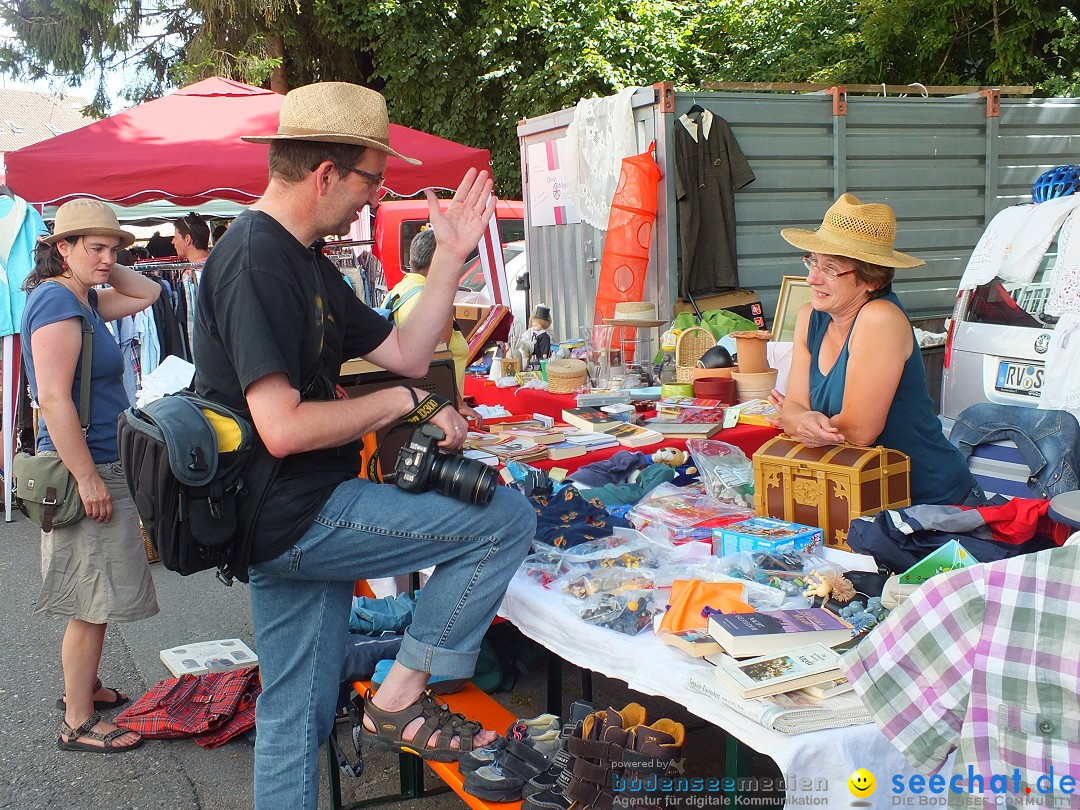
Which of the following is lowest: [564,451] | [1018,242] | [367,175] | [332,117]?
[564,451]

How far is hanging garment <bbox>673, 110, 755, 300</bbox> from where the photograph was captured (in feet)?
23.1

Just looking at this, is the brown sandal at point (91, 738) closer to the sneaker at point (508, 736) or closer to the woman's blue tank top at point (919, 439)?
the sneaker at point (508, 736)

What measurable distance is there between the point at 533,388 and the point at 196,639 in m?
2.31

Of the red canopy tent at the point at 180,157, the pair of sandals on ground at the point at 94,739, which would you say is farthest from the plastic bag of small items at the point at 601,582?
the red canopy tent at the point at 180,157

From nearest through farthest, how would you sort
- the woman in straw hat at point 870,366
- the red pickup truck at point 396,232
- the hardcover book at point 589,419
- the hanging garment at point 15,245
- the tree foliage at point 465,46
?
the woman in straw hat at point 870,366 < the hardcover book at point 589,419 < the hanging garment at point 15,245 < the red pickup truck at point 396,232 < the tree foliage at point 465,46

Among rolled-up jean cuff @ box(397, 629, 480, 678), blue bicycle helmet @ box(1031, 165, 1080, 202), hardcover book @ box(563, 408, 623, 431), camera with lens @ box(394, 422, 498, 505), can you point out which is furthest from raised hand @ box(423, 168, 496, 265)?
blue bicycle helmet @ box(1031, 165, 1080, 202)

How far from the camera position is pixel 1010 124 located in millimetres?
8359

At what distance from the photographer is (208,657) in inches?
173

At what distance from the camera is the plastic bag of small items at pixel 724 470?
353 cm

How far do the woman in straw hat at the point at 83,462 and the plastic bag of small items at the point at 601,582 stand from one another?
189 cm

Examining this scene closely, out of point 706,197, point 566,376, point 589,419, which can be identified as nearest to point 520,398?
point 566,376

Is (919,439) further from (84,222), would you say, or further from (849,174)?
(849,174)

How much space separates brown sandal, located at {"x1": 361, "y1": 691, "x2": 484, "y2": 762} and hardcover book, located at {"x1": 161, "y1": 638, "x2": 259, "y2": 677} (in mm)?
2004

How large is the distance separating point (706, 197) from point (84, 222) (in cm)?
457
